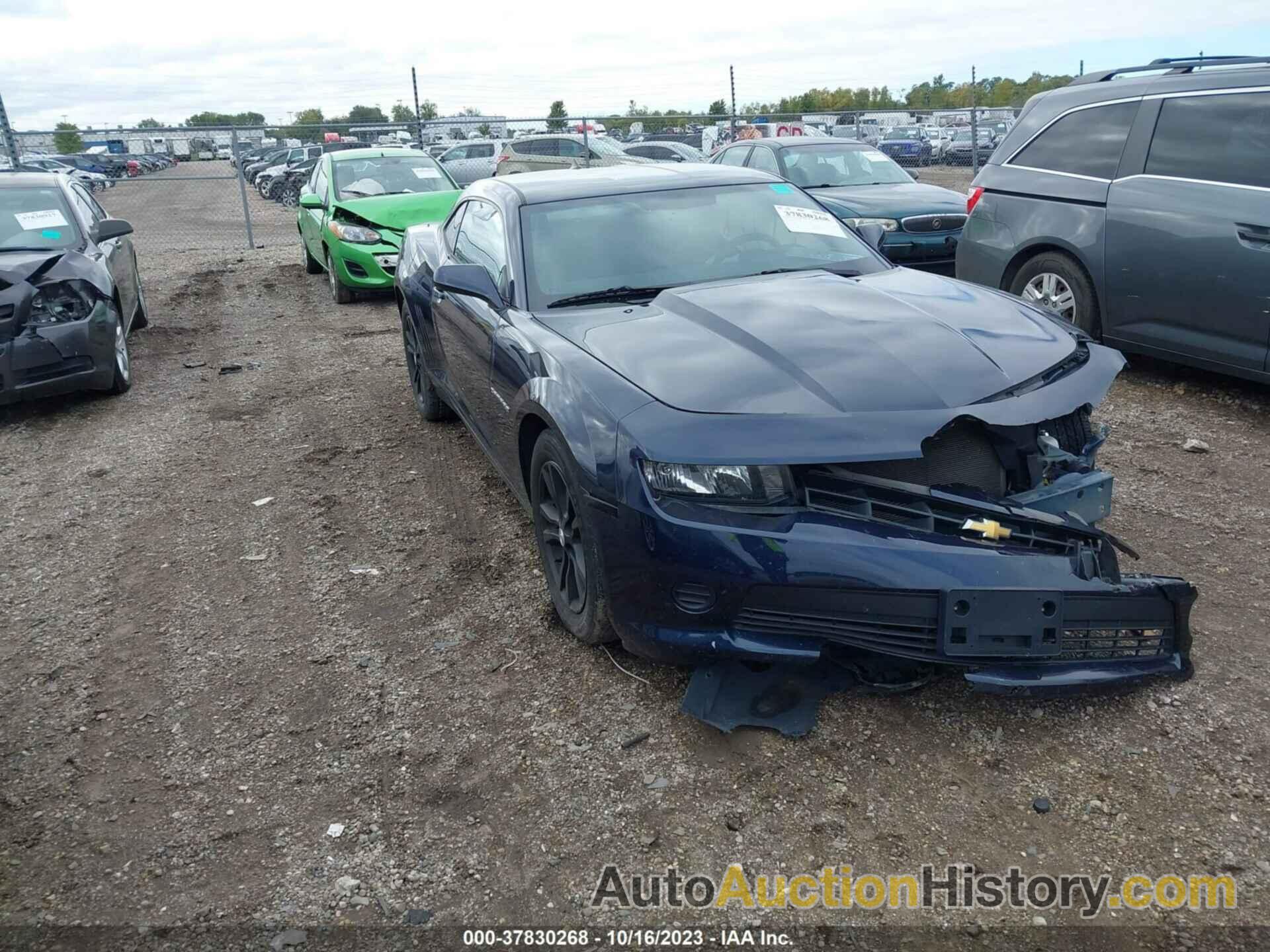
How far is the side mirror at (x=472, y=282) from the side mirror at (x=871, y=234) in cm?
181

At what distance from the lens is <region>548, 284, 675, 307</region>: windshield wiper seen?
4.06m

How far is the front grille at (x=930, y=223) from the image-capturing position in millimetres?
9438

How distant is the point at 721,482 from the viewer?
292cm

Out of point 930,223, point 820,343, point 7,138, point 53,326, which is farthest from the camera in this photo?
point 7,138

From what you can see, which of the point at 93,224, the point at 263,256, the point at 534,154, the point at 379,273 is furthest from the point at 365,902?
the point at 534,154

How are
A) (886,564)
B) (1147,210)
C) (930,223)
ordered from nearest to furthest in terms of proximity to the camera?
(886,564)
(1147,210)
(930,223)

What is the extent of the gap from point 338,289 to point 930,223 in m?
6.28

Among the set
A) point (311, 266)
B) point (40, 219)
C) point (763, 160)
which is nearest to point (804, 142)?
point (763, 160)

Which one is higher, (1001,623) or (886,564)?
(886,564)

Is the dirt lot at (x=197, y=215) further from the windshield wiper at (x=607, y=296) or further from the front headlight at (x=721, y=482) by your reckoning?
the front headlight at (x=721, y=482)

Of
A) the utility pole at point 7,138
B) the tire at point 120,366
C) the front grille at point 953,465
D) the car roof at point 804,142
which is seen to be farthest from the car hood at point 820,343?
the utility pole at point 7,138

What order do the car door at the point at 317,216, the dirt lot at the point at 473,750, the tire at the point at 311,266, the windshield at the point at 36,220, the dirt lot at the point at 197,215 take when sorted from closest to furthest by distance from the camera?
1. the dirt lot at the point at 473,750
2. the windshield at the point at 36,220
3. the car door at the point at 317,216
4. the tire at the point at 311,266
5. the dirt lot at the point at 197,215

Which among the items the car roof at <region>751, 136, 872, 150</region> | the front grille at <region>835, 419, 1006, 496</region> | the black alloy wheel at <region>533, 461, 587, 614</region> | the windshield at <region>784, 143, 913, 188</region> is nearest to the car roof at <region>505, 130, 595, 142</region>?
the car roof at <region>751, 136, 872, 150</region>

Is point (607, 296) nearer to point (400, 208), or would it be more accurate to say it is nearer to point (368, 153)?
point (400, 208)
